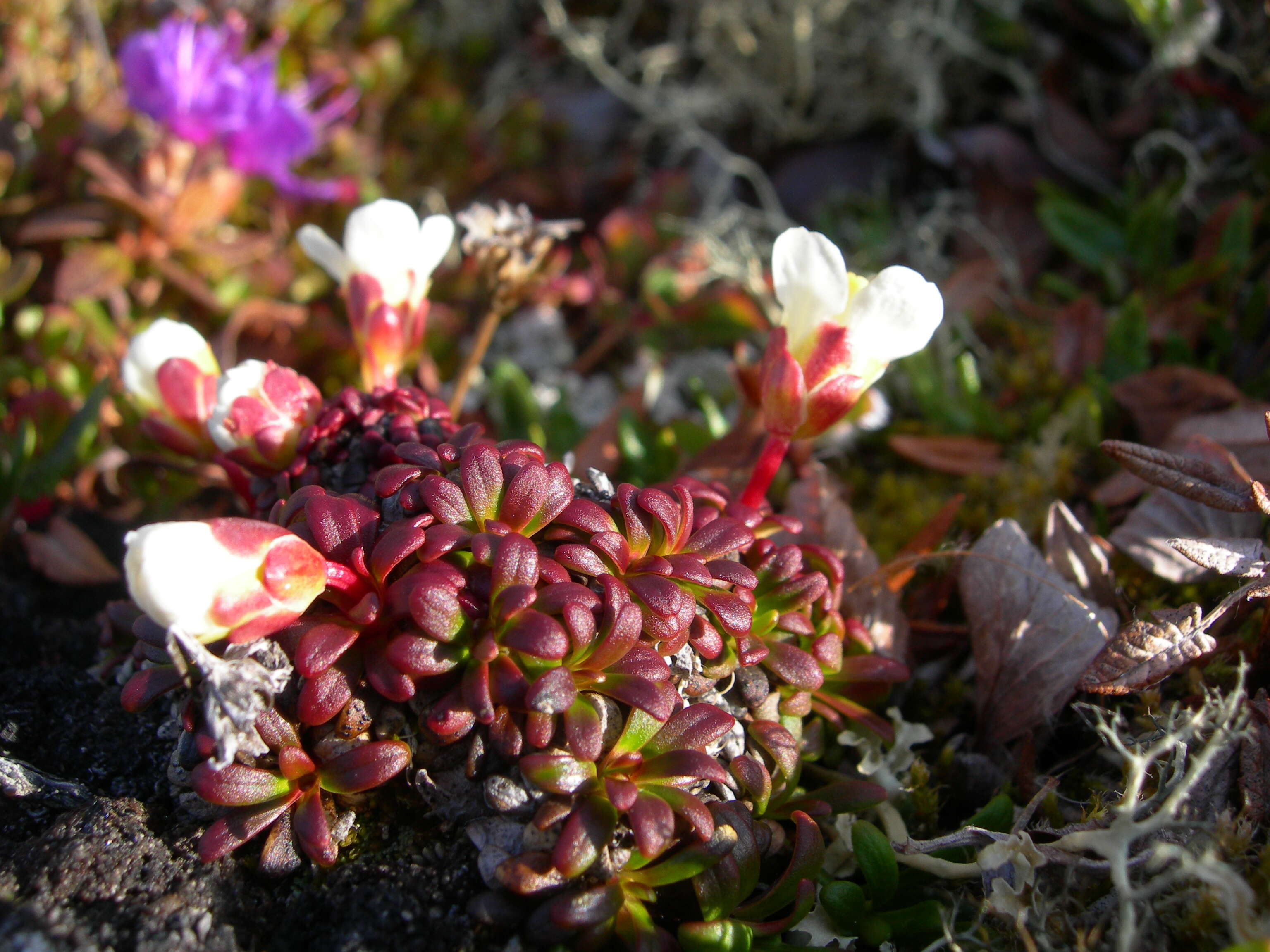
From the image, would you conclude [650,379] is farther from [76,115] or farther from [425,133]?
[76,115]

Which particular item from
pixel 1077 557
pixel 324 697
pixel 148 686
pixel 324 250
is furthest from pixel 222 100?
pixel 1077 557

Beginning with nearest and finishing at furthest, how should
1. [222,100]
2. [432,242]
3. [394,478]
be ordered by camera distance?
[394,478] → [432,242] → [222,100]

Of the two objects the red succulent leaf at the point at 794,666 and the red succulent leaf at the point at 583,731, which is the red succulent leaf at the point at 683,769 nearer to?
the red succulent leaf at the point at 583,731

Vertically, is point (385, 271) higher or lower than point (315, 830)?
higher

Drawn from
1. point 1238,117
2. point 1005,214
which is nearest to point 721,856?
point 1005,214

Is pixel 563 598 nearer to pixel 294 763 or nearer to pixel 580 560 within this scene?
pixel 580 560

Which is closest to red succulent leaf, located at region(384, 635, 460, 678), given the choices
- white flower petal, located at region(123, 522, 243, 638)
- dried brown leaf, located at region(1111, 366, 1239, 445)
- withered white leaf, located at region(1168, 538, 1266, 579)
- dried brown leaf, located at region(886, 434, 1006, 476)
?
white flower petal, located at region(123, 522, 243, 638)
